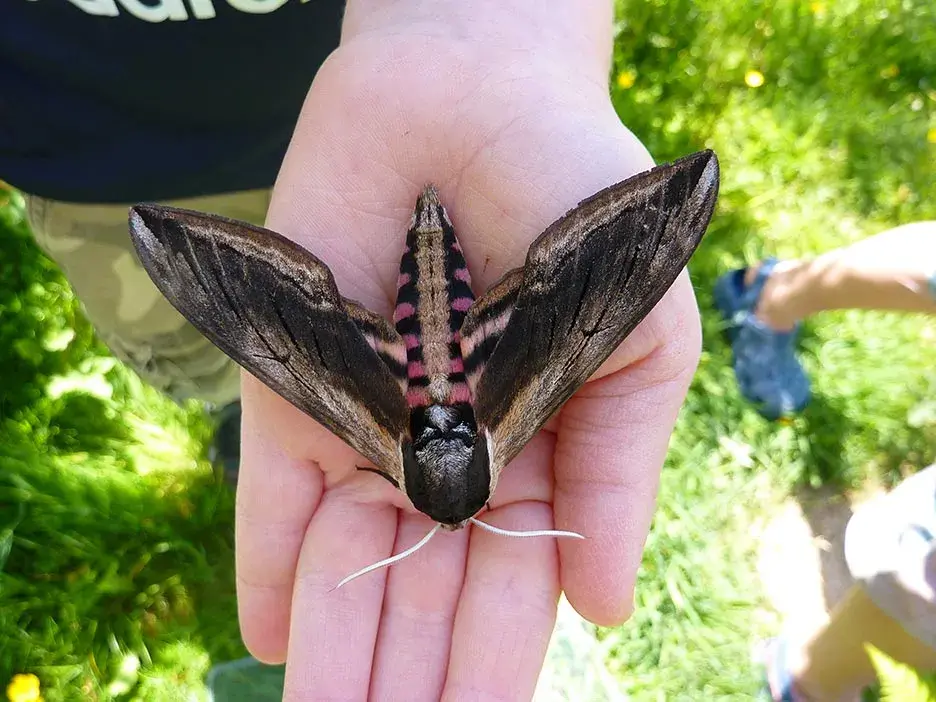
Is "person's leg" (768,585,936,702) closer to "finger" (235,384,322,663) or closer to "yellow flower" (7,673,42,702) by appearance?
"finger" (235,384,322,663)

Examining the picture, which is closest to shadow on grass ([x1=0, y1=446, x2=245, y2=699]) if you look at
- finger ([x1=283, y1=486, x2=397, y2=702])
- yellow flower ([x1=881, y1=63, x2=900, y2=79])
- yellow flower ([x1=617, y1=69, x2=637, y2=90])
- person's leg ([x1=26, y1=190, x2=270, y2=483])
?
person's leg ([x1=26, y1=190, x2=270, y2=483])

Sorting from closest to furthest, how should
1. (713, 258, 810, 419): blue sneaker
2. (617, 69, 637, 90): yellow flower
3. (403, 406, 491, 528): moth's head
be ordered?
(403, 406, 491, 528): moth's head < (713, 258, 810, 419): blue sneaker < (617, 69, 637, 90): yellow flower

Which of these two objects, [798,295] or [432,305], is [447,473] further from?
[798,295]

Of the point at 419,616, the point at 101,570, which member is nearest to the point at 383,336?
the point at 419,616

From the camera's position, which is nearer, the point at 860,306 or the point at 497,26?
the point at 497,26

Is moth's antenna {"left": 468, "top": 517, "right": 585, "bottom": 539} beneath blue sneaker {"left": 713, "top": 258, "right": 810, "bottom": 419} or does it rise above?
above

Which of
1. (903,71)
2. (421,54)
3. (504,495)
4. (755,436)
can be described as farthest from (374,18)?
(903,71)

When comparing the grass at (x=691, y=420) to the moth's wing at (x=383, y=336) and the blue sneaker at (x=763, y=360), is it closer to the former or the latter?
the blue sneaker at (x=763, y=360)
